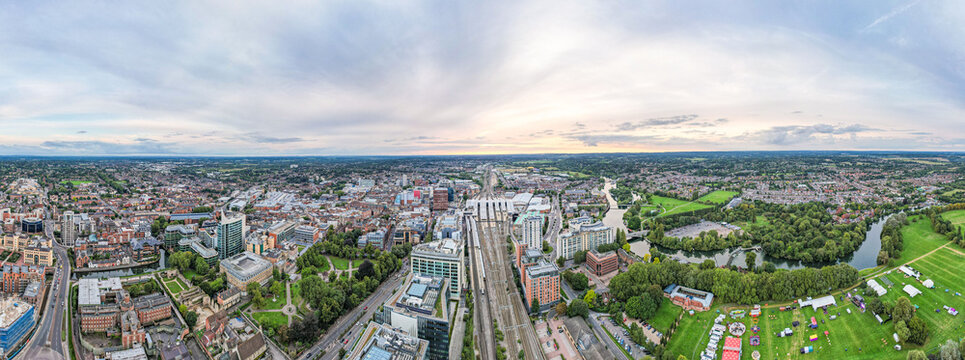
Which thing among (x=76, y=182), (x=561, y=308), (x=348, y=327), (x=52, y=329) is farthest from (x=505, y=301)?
(x=76, y=182)

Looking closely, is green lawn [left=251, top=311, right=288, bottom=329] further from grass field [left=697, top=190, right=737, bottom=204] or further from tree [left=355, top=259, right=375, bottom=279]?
grass field [left=697, top=190, right=737, bottom=204]

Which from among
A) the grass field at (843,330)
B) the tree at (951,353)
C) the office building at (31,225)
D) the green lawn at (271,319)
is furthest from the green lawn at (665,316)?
the office building at (31,225)

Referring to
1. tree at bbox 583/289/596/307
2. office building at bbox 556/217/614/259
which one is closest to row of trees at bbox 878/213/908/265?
office building at bbox 556/217/614/259

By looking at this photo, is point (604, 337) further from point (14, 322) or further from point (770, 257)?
point (14, 322)

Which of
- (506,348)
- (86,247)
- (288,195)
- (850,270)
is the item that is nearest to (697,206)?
(850,270)

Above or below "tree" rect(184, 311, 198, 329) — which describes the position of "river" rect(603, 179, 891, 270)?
below

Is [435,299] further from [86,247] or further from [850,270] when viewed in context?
[86,247]

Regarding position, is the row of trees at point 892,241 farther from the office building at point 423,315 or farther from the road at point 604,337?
the office building at point 423,315
